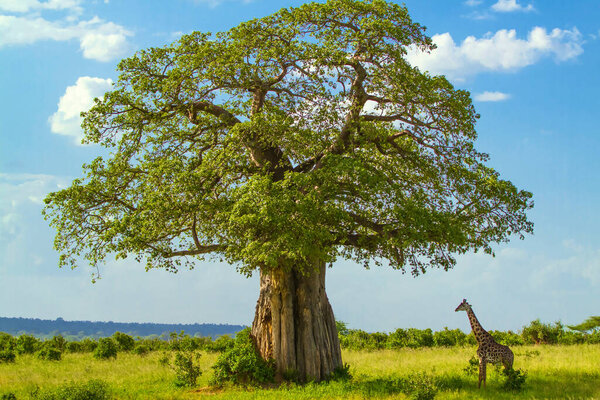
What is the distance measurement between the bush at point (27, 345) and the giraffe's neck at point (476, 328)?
1028 inches

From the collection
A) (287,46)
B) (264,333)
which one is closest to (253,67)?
(287,46)

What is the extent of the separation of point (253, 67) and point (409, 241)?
8073mm

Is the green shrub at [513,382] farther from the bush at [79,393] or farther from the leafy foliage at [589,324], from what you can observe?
the leafy foliage at [589,324]

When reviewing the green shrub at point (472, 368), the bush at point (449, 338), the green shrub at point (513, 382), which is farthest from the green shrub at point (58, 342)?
the green shrub at point (513, 382)

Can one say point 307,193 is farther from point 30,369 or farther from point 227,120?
point 30,369

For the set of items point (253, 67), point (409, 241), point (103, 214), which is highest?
point (253, 67)

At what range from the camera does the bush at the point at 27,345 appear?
3426 cm

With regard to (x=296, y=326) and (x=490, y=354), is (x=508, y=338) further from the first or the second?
(x=296, y=326)

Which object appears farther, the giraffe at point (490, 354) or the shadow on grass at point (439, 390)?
the giraffe at point (490, 354)

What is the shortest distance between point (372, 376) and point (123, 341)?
18.0 meters

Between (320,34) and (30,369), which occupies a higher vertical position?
(320,34)

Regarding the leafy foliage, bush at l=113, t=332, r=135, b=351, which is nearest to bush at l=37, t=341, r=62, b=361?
bush at l=113, t=332, r=135, b=351

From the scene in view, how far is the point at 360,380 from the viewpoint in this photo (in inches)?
836

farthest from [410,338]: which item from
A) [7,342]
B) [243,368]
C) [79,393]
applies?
[7,342]
